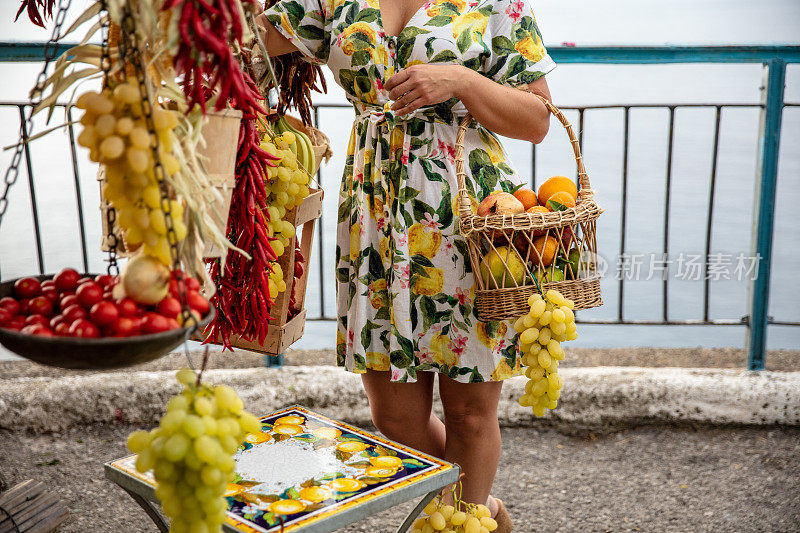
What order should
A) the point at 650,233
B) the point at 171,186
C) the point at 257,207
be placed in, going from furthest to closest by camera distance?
the point at 650,233 < the point at 257,207 < the point at 171,186

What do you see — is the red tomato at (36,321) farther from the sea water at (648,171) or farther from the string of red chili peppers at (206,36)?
the sea water at (648,171)

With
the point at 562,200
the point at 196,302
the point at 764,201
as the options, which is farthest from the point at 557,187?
the point at 764,201

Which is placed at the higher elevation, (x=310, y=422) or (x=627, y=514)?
(x=310, y=422)

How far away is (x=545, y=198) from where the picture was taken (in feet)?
5.07

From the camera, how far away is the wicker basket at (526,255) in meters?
1.42

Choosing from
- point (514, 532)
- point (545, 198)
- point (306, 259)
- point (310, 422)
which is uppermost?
point (545, 198)

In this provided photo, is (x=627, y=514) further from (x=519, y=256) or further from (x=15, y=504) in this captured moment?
(x=15, y=504)

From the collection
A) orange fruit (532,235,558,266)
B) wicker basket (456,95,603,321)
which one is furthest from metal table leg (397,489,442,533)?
orange fruit (532,235,558,266)

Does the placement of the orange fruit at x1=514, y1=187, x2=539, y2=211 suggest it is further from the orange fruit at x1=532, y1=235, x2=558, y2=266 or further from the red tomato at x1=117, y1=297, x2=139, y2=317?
the red tomato at x1=117, y1=297, x2=139, y2=317

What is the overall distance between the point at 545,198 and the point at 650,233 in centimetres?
349

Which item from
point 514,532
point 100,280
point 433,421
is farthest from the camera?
point 514,532

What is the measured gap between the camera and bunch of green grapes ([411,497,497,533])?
1.59 meters

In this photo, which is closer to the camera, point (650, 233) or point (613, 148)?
point (650, 233)

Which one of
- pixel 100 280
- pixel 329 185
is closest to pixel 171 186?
pixel 100 280
